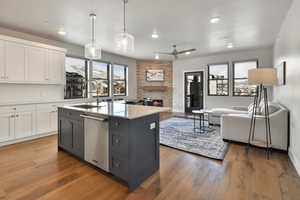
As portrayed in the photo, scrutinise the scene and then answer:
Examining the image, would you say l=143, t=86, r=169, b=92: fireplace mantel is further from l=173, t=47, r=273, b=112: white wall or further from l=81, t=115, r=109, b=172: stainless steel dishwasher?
l=81, t=115, r=109, b=172: stainless steel dishwasher

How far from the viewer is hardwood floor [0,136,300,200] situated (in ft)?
6.10

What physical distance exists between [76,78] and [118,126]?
417 cm

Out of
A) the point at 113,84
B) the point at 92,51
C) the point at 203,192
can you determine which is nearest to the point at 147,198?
the point at 203,192

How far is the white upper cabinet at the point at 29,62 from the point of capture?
11.5 feet

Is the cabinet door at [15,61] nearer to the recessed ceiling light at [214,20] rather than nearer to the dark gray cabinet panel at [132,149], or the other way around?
the dark gray cabinet panel at [132,149]

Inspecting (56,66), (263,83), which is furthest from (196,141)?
(56,66)

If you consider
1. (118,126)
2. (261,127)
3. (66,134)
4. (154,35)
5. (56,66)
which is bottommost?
(66,134)

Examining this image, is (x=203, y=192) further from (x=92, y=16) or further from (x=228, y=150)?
(x=92, y=16)

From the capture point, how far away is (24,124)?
374 centimetres

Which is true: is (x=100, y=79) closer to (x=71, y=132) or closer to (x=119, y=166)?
(x=71, y=132)

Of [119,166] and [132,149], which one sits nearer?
[132,149]

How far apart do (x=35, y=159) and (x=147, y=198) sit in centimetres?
231

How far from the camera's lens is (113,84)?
22.4 ft

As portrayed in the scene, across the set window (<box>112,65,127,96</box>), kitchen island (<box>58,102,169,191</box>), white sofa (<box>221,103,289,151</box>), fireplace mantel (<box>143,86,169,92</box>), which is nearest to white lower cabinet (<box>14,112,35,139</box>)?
kitchen island (<box>58,102,169,191</box>)
